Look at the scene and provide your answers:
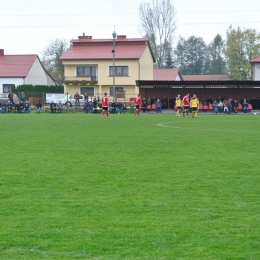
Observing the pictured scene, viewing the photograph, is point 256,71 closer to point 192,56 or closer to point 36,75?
point 36,75

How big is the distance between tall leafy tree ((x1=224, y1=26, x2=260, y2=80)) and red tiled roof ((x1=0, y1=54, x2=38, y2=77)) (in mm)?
35223

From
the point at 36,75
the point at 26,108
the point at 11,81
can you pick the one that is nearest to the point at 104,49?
the point at 11,81

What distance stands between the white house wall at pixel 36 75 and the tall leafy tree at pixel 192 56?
57638 millimetres

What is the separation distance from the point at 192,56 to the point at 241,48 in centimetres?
4185

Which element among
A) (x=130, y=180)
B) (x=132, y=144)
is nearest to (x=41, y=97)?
(x=132, y=144)

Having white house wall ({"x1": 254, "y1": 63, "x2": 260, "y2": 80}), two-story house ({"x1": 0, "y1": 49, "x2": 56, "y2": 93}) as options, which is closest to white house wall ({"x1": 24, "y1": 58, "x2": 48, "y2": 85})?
two-story house ({"x1": 0, "y1": 49, "x2": 56, "y2": 93})

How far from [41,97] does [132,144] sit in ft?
174

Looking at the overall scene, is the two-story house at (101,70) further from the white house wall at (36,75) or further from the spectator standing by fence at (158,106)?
the spectator standing by fence at (158,106)

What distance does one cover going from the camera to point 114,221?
8.57 metres

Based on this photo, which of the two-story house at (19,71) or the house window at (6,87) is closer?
the house window at (6,87)

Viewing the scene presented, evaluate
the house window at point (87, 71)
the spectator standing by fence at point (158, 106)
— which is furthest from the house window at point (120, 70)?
the spectator standing by fence at point (158, 106)

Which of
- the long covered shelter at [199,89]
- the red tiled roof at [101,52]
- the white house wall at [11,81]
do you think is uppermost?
the red tiled roof at [101,52]

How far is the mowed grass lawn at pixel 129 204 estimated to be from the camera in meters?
7.28

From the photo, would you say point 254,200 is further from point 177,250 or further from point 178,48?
point 178,48
